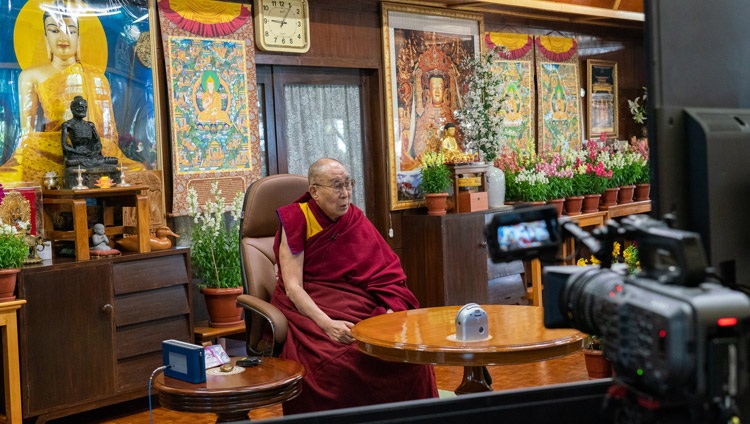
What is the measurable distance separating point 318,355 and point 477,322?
2.57ft

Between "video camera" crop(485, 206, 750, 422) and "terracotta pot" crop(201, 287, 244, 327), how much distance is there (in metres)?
3.95

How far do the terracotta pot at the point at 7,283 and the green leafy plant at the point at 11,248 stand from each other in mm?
48

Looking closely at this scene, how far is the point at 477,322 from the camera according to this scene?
2939mm

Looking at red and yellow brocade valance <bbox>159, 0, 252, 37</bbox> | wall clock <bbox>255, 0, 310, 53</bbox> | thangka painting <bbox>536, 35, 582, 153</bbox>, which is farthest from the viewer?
thangka painting <bbox>536, 35, 582, 153</bbox>

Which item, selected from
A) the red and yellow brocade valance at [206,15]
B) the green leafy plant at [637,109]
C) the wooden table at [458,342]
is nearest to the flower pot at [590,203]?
the green leafy plant at [637,109]

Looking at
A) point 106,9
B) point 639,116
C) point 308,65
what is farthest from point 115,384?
point 639,116

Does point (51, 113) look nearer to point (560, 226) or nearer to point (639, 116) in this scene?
point (560, 226)

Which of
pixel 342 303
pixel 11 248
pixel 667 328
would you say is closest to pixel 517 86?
pixel 342 303

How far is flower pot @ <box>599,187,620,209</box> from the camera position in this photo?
23.2 ft

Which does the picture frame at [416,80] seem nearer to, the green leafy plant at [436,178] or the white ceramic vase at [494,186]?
the green leafy plant at [436,178]

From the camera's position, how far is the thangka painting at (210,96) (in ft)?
16.4

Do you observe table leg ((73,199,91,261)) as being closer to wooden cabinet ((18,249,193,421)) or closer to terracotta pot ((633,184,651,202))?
wooden cabinet ((18,249,193,421))

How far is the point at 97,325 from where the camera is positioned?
4262 millimetres

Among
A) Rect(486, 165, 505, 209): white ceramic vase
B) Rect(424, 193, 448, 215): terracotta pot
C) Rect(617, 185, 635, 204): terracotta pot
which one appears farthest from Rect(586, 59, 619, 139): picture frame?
Rect(424, 193, 448, 215): terracotta pot
